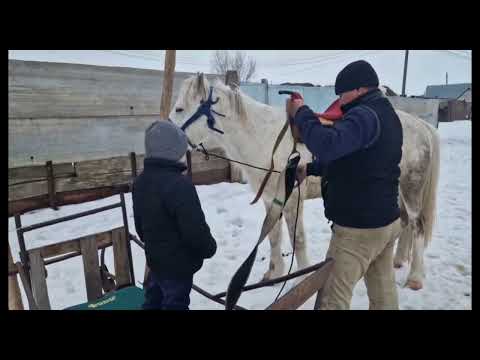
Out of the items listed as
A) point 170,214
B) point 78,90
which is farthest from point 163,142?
point 78,90

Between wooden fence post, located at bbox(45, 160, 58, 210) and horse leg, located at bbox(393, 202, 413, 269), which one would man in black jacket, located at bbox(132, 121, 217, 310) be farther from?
horse leg, located at bbox(393, 202, 413, 269)

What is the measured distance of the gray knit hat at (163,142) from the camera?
1620 millimetres

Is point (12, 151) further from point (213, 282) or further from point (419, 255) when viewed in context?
point (419, 255)

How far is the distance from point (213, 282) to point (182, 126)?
1.74 metres

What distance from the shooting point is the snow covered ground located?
9.99ft

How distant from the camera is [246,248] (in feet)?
13.3

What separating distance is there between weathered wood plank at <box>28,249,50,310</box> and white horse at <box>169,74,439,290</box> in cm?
163

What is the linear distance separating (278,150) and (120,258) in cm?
181

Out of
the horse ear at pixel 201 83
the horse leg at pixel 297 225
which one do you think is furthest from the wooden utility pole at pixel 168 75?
the horse leg at pixel 297 225

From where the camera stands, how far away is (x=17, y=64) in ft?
11.4

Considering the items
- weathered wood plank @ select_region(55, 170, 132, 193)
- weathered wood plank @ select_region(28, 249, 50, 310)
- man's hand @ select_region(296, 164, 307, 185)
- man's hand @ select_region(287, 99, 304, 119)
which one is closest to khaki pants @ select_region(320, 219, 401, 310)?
man's hand @ select_region(296, 164, 307, 185)

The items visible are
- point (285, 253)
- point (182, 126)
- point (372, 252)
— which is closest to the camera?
point (372, 252)

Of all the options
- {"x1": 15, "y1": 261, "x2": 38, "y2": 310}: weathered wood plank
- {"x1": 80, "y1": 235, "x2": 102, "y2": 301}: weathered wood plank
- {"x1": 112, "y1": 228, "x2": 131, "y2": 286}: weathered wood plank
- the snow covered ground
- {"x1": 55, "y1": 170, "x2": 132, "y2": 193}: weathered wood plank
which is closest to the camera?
{"x1": 15, "y1": 261, "x2": 38, "y2": 310}: weathered wood plank
